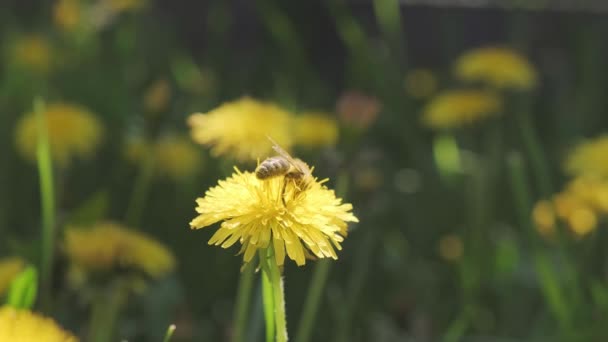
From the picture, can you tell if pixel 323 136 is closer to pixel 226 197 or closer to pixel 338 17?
pixel 338 17

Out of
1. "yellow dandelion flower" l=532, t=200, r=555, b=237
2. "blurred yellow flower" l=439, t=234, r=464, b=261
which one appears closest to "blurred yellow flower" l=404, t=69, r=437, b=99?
"blurred yellow flower" l=439, t=234, r=464, b=261

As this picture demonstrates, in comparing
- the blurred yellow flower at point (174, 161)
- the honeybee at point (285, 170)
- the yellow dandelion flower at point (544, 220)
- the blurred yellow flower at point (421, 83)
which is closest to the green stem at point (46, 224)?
the honeybee at point (285, 170)

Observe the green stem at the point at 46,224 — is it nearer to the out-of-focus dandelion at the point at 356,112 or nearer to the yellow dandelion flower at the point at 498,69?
the out-of-focus dandelion at the point at 356,112

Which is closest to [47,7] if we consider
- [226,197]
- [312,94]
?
[312,94]

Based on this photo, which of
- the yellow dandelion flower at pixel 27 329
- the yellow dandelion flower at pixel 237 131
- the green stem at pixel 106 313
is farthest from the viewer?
the yellow dandelion flower at pixel 237 131

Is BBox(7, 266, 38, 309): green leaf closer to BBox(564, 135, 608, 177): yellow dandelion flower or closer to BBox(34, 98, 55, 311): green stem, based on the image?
BBox(34, 98, 55, 311): green stem

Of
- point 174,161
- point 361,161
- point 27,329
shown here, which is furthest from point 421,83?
point 27,329

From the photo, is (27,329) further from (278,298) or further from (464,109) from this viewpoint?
(464,109)
